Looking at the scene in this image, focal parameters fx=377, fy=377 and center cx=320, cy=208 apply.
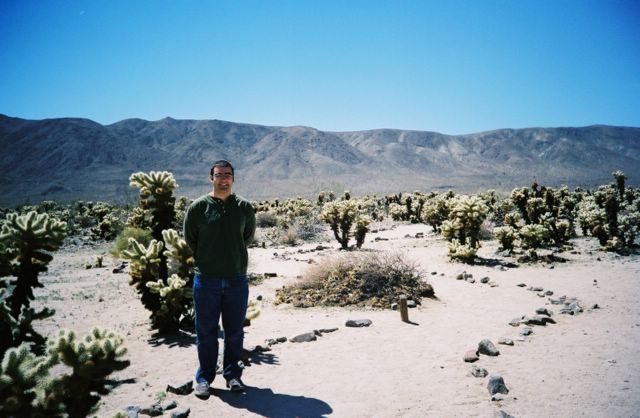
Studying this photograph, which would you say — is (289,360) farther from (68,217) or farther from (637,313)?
(68,217)

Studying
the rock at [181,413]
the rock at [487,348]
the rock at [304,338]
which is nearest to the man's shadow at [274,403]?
the rock at [181,413]

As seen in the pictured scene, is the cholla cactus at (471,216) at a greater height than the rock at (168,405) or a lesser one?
greater

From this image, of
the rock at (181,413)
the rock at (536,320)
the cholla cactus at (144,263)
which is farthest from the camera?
the rock at (536,320)

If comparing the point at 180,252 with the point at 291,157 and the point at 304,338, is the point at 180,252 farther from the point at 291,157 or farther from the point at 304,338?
the point at 291,157

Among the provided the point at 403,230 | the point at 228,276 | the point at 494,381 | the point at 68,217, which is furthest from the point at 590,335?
the point at 68,217

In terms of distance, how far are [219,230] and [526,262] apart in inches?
451

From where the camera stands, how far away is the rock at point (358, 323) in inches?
267

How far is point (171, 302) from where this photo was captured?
21.1ft

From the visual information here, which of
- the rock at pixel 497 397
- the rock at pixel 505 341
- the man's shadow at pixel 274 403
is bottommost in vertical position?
the man's shadow at pixel 274 403

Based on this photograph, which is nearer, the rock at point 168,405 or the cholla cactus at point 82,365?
the cholla cactus at point 82,365

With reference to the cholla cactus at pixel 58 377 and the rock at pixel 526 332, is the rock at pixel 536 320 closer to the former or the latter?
the rock at pixel 526 332

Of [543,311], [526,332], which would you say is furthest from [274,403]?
[543,311]

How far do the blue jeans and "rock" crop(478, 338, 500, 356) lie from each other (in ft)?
11.2

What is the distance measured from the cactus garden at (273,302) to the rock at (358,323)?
0.15 m
